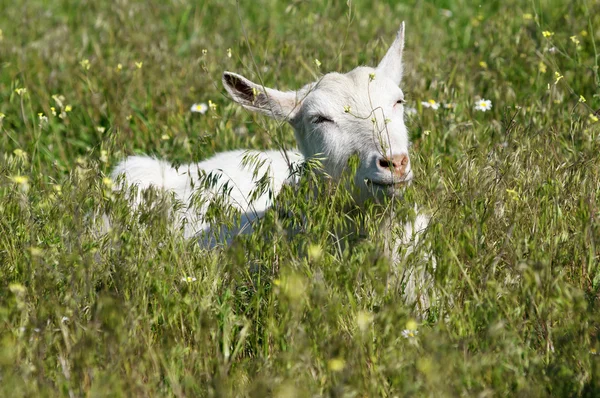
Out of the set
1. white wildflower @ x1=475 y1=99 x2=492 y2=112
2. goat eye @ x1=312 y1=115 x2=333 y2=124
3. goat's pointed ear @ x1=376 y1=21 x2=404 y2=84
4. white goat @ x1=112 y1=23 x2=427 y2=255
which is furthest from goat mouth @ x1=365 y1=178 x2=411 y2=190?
white wildflower @ x1=475 y1=99 x2=492 y2=112

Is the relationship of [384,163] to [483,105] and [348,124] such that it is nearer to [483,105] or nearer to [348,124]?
[348,124]

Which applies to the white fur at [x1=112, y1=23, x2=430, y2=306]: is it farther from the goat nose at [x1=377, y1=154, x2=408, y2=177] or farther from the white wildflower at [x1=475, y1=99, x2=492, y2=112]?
the white wildflower at [x1=475, y1=99, x2=492, y2=112]

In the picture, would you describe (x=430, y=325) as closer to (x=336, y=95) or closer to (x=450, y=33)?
(x=336, y=95)

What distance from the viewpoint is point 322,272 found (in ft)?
12.5

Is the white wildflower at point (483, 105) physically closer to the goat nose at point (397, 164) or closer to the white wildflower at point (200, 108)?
the goat nose at point (397, 164)

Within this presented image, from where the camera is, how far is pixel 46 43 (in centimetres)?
895

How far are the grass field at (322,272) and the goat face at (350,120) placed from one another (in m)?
0.19

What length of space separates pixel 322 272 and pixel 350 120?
1.51m

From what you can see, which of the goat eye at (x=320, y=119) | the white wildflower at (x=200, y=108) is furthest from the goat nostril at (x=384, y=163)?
the white wildflower at (x=200, y=108)

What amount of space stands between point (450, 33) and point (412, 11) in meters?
0.80

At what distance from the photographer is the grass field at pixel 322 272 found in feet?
10.5

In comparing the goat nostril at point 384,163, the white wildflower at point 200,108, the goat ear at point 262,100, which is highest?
the goat nostril at point 384,163

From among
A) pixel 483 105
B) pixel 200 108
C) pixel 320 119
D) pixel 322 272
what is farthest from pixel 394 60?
pixel 322 272

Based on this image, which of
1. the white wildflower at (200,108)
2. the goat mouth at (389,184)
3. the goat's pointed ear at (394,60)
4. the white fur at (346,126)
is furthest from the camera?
the white wildflower at (200,108)
